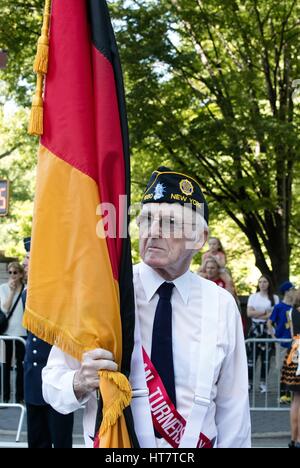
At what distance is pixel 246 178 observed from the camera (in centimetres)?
1784

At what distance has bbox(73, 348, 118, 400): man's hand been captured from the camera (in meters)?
3.09

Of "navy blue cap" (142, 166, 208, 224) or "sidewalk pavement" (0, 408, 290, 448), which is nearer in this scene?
"navy blue cap" (142, 166, 208, 224)

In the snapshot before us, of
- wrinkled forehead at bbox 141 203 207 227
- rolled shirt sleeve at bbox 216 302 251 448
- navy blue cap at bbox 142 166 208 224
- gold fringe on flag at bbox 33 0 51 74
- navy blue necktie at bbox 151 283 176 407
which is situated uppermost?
gold fringe on flag at bbox 33 0 51 74

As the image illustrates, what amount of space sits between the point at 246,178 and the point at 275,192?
113cm

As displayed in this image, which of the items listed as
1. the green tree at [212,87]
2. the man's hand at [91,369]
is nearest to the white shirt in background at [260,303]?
the green tree at [212,87]

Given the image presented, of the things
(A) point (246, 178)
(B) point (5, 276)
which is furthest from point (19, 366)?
(A) point (246, 178)

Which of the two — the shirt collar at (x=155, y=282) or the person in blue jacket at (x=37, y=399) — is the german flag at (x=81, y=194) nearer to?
the shirt collar at (x=155, y=282)

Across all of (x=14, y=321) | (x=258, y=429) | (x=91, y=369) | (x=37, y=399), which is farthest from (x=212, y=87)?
(x=91, y=369)

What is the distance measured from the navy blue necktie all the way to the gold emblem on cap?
1.38ft

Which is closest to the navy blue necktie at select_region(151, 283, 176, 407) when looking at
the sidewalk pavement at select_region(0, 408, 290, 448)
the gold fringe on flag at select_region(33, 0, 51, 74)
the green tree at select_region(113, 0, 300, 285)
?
the gold fringe on flag at select_region(33, 0, 51, 74)

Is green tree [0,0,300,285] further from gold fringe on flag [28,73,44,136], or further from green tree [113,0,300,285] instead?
gold fringe on flag [28,73,44,136]

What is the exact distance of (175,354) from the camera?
10.8 ft
